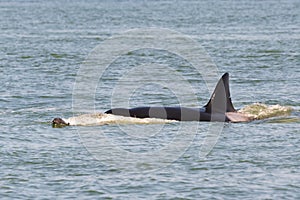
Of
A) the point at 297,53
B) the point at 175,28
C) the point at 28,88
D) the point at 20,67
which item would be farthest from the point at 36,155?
the point at 175,28

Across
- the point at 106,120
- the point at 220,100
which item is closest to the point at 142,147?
the point at 106,120

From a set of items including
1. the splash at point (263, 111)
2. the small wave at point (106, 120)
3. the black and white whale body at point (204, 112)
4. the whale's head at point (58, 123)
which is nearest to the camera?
the whale's head at point (58, 123)

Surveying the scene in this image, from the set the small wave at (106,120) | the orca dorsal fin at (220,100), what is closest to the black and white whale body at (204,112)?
the orca dorsal fin at (220,100)

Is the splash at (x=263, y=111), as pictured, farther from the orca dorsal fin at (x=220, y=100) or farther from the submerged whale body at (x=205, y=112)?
the orca dorsal fin at (x=220, y=100)

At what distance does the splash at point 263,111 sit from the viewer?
66.4ft

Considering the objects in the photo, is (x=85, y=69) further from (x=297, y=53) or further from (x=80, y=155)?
(x=80, y=155)

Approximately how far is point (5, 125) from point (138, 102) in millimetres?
4481

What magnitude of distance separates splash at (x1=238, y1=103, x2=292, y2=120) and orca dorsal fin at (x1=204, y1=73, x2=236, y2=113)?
0.66 m

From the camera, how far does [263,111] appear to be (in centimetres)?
2061

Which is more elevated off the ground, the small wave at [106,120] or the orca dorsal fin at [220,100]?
the orca dorsal fin at [220,100]

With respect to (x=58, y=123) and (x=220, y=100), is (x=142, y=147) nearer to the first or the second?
(x=58, y=123)

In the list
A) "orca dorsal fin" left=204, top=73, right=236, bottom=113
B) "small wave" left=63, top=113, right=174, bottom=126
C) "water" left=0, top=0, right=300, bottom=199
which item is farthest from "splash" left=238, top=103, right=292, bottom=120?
"small wave" left=63, top=113, right=174, bottom=126

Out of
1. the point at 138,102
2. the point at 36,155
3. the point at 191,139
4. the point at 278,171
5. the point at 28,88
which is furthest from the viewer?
the point at 28,88

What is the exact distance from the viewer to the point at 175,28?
56625 millimetres
